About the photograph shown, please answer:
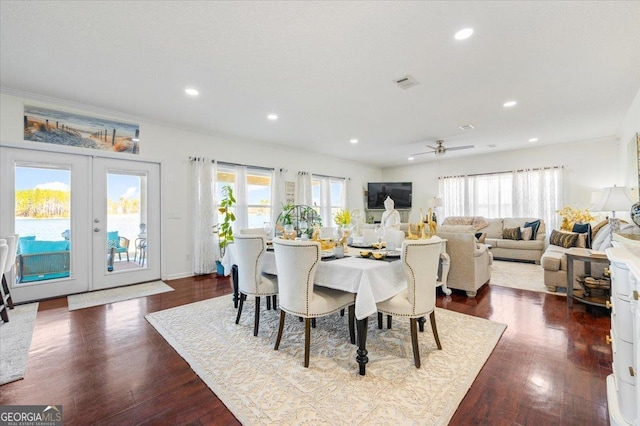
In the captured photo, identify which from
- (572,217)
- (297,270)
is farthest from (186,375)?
(572,217)

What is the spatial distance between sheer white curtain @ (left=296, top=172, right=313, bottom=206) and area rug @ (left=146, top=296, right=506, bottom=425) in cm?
394

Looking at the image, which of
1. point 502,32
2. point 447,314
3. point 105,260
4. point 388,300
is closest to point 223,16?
point 502,32

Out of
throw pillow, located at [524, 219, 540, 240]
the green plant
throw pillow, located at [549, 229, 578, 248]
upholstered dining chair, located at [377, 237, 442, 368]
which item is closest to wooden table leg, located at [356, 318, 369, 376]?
upholstered dining chair, located at [377, 237, 442, 368]

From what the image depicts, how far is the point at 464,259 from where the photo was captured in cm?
381

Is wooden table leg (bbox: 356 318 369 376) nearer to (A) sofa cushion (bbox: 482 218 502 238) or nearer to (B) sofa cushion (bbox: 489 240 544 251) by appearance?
(B) sofa cushion (bbox: 489 240 544 251)

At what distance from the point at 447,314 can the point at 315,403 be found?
2022 millimetres

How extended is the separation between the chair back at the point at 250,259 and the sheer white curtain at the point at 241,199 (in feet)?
9.85

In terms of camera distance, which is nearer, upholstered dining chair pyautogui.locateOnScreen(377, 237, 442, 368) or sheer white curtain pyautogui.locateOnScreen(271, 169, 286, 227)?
upholstered dining chair pyautogui.locateOnScreen(377, 237, 442, 368)

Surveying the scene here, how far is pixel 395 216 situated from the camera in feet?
11.9

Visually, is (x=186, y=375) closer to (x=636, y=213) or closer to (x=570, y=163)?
(x=636, y=213)

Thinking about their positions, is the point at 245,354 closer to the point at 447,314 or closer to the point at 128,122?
the point at 447,314

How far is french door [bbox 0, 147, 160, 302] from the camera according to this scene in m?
3.57

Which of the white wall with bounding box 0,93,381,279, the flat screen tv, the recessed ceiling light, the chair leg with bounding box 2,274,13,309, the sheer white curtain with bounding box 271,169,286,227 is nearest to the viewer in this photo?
the recessed ceiling light

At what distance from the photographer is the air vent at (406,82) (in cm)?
307
